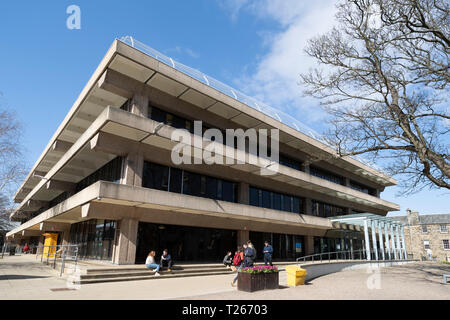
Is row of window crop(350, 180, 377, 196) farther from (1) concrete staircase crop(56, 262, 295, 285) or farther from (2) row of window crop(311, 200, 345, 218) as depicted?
(1) concrete staircase crop(56, 262, 295, 285)

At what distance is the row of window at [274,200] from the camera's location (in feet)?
81.2

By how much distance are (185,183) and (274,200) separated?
10057 mm

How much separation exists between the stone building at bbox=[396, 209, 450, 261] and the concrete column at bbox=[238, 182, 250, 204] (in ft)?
137

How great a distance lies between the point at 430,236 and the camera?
54.2 meters

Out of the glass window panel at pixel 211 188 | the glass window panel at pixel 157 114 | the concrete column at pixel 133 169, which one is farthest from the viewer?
the glass window panel at pixel 211 188

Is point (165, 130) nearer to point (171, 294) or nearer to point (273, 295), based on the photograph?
point (171, 294)

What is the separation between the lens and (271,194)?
2638 centimetres

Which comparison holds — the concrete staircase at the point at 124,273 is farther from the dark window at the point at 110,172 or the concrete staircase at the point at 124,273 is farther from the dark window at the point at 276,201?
the dark window at the point at 276,201

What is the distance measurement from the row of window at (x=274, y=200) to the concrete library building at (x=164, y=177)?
11 cm

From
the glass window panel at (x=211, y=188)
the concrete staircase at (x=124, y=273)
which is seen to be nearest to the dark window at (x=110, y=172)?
the concrete staircase at (x=124, y=273)

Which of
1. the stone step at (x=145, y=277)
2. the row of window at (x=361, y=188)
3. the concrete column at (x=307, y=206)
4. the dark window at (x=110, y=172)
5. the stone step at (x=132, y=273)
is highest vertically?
the row of window at (x=361, y=188)

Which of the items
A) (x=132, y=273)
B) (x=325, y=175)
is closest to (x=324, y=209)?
(x=325, y=175)

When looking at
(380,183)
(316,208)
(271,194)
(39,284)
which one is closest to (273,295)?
(39,284)

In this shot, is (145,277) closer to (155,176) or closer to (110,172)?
(155,176)
